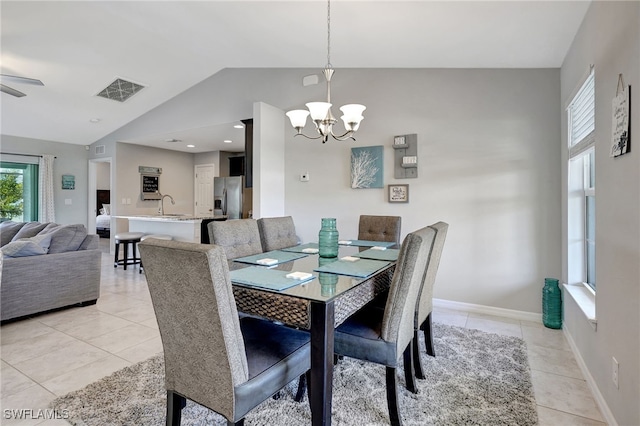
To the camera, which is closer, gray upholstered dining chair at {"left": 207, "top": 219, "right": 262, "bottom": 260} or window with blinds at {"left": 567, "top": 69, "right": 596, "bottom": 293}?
gray upholstered dining chair at {"left": 207, "top": 219, "right": 262, "bottom": 260}

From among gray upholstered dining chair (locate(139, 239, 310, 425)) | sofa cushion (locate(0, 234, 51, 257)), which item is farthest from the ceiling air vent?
gray upholstered dining chair (locate(139, 239, 310, 425))

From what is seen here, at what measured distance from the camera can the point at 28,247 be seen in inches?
127

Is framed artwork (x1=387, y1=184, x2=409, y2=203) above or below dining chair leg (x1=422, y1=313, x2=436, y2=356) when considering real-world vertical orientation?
above

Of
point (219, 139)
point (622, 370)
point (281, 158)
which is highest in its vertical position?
A: point (219, 139)

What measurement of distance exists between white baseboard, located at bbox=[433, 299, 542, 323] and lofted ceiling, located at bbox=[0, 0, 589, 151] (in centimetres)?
242

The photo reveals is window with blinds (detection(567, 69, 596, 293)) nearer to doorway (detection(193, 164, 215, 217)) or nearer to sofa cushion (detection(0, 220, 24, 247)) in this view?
sofa cushion (detection(0, 220, 24, 247))

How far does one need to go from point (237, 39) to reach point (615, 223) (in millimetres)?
3808

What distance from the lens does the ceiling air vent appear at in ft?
16.5

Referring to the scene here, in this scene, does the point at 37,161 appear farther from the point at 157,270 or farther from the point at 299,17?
the point at 157,270

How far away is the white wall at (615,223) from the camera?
1446 mm

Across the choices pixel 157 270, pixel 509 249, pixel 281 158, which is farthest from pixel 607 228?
pixel 281 158

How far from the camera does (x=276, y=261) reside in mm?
2211

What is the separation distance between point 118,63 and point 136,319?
136 inches

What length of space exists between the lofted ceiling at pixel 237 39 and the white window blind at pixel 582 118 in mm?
502
